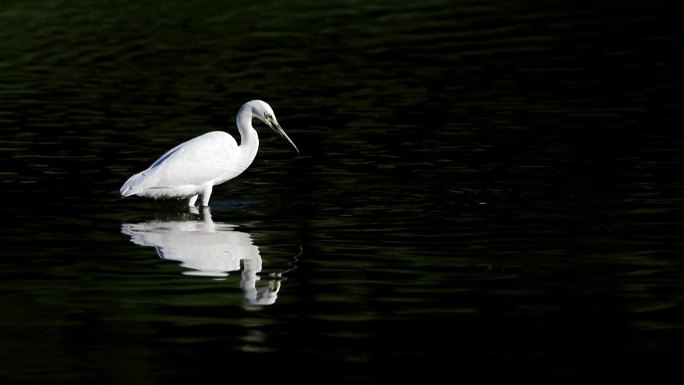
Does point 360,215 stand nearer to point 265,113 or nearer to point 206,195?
point 206,195

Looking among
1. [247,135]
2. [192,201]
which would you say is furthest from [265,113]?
[192,201]

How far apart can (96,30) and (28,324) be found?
31005mm

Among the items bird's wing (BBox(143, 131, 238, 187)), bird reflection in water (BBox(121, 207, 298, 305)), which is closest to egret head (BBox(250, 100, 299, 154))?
bird's wing (BBox(143, 131, 238, 187))

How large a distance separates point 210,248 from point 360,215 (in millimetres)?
2333

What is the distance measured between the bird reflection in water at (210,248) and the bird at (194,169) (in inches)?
19.3

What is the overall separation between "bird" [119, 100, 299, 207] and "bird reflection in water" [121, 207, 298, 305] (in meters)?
0.49

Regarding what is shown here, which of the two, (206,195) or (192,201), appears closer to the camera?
(206,195)

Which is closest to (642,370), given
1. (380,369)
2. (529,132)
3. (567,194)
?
(380,369)

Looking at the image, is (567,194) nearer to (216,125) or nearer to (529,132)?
(529,132)

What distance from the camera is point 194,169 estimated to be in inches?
743

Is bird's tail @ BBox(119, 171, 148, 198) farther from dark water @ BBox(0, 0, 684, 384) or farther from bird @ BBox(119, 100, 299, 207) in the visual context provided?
dark water @ BBox(0, 0, 684, 384)

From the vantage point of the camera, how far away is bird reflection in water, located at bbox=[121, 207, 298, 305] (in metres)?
13.9

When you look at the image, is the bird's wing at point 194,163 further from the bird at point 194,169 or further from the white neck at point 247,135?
the white neck at point 247,135

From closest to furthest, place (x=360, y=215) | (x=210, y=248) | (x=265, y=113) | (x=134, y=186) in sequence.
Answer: (x=210, y=248), (x=360, y=215), (x=134, y=186), (x=265, y=113)
